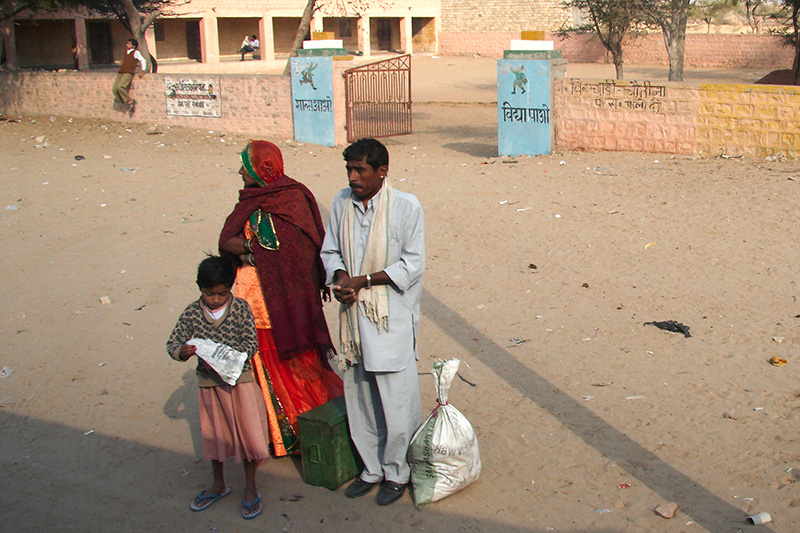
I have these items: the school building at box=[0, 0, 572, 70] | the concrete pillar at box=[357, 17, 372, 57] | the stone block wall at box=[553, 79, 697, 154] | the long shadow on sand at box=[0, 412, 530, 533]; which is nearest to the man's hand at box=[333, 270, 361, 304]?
the long shadow on sand at box=[0, 412, 530, 533]

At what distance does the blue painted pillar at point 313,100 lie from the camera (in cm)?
1484

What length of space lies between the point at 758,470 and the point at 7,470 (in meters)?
3.82

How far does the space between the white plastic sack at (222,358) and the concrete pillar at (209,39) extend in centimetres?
3190

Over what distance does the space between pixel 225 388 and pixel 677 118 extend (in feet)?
31.8

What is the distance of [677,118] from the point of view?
11586 millimetres

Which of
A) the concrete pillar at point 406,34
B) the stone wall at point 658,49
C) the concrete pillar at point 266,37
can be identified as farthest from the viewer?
the concrete pillar at point 406,34

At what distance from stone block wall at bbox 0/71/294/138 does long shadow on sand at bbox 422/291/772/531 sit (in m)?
10.5

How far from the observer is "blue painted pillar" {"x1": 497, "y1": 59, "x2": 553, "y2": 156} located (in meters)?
12.5

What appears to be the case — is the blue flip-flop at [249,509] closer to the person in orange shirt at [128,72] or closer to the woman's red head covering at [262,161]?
the woman's red head covering at [262,161]

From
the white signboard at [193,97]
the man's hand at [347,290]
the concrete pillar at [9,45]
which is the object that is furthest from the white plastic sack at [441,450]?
the concrete pillar at [9,45]

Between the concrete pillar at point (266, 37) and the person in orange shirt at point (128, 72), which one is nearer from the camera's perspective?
the person in orange shirt at point (128, 72)

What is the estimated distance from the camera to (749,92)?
10.9 m

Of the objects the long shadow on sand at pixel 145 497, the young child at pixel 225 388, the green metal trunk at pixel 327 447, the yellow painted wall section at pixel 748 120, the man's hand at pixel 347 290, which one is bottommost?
the long shadow on sand at pixel 145 497

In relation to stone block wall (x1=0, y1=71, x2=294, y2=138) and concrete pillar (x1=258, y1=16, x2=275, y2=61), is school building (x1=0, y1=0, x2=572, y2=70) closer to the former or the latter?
concrete pillar (x1=258, y1=16, x2=275, y2=61)
